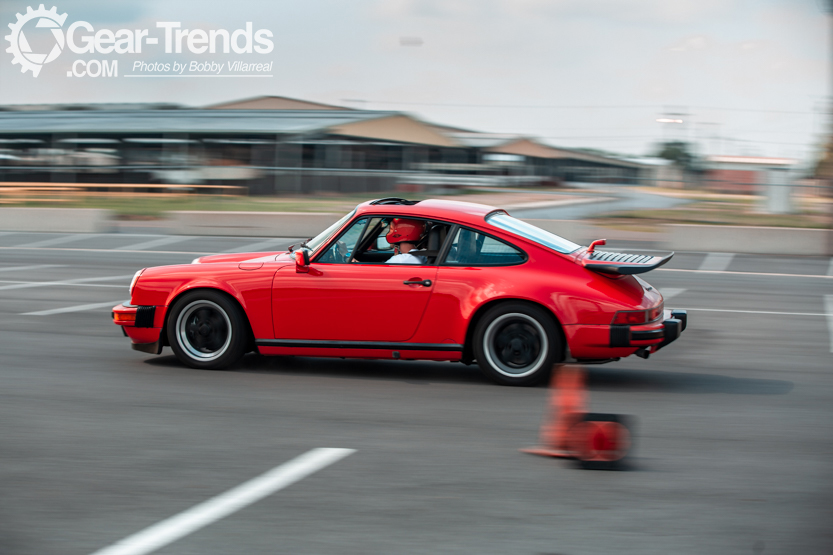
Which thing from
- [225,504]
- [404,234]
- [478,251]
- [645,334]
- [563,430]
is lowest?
[225,504]

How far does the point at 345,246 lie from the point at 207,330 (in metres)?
1.26

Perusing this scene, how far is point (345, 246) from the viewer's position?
6.48 m

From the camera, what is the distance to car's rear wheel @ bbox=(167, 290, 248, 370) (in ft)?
21.5

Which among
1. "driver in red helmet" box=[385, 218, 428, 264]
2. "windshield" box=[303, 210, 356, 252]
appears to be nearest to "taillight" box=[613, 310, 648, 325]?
"driver in red helmet" box=[385, 218, 428, 264]

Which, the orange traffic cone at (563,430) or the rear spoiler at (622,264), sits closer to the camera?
the orange traffic cone at (563,430)

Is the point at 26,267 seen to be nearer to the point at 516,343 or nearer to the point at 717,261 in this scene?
the point at 516,343

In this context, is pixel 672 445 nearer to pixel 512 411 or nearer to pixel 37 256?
pixel 512 411

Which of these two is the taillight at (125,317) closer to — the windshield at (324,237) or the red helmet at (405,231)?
the windshield at (324,237)

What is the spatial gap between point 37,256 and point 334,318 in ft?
38.5

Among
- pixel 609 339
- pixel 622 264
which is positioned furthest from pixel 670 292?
pixel 609 339

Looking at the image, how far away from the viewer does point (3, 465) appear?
14.7ft

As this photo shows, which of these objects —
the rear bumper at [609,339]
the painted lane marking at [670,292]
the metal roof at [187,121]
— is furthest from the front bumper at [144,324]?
the metal roof at [187,121]

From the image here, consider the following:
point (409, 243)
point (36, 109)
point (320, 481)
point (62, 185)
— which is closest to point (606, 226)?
point (409, 243)

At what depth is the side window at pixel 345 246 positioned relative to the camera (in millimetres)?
6457
